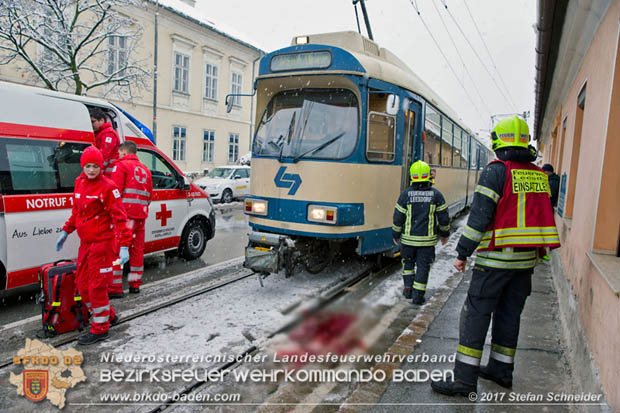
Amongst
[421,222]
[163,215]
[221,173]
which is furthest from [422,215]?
[221,173]

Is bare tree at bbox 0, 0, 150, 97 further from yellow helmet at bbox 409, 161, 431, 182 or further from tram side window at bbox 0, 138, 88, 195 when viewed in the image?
yellow helmet at bbox 409, 161, 431, 182

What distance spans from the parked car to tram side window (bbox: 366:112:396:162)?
12503 mm

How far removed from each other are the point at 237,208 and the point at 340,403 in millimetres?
14347

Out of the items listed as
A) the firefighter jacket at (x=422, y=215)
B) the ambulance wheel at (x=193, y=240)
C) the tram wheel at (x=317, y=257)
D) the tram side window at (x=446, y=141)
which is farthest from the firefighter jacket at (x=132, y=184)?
the tram side window at (x=446, y=141)

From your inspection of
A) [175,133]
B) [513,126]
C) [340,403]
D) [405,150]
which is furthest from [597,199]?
[175,133]

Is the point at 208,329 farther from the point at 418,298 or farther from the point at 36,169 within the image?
the point at 36,169

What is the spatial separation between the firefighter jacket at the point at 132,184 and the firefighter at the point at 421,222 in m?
3.38

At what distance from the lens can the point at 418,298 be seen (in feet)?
18.3

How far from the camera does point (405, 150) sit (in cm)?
707

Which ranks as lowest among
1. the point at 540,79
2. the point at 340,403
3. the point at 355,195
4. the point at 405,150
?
the point at 340,403

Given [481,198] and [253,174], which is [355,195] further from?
[481,198]

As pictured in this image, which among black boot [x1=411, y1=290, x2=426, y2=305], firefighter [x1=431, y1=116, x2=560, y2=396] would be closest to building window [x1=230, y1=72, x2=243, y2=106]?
black boot [x1=411, y1=290, x2=426, y2=305]

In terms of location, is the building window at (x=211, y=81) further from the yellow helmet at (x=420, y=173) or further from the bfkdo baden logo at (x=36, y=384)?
the bfkdo baden logo at (x=36, y=384)

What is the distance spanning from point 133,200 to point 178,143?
2076 cm
